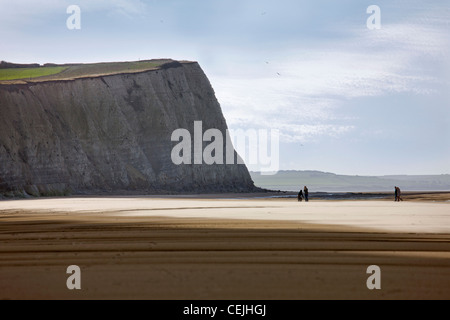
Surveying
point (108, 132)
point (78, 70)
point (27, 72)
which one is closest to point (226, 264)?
point (108, 132)

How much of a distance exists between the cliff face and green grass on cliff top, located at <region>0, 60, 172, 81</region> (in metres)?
5.70

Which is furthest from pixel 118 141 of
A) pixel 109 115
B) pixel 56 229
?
pixel 56 229

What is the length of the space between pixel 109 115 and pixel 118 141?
160 inches

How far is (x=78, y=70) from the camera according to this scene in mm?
93000

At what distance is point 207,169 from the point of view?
85.1 meters

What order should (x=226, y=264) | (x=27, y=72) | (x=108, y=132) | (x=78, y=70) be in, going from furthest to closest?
(x=27, y=72) → (x=78, y=70) → (x=108, y=132) → (x=226, y=264)

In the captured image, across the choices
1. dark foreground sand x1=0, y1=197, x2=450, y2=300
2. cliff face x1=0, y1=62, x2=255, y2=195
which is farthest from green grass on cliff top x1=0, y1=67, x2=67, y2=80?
dark foreground sand x1=0, y1=197, x2=450, y2=300

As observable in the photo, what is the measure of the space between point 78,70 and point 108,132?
19118mm

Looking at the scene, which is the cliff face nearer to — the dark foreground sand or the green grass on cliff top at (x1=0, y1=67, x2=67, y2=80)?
the green grass on cliff top at (x1=0, y1=67, x2=67, y2=80)

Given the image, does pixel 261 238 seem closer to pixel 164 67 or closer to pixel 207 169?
pixel 207 169

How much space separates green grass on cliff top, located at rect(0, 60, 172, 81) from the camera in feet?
297

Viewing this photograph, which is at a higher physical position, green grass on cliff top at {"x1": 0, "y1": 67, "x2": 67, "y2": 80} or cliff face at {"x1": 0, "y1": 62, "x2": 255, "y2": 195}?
green grass on cliff top at {"x1": 0, "y1": 67, "x2": 67, "y2": 80}

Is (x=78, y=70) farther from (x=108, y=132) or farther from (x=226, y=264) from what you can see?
(x=226, y=264)
